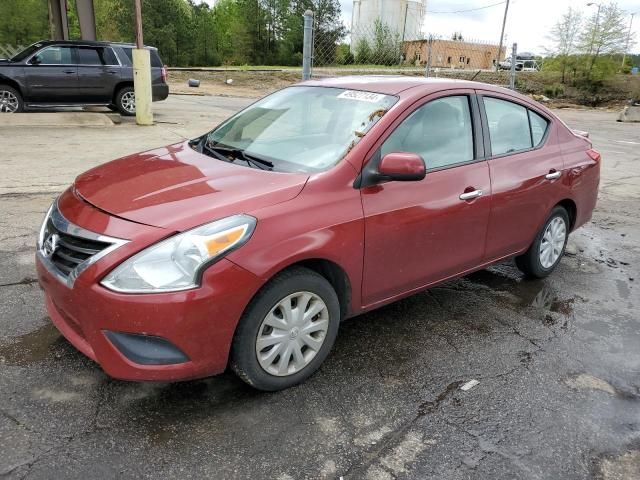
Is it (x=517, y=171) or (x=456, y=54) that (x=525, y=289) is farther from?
(x=456, y=54)

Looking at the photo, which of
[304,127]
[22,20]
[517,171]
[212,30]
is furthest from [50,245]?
[212,30]

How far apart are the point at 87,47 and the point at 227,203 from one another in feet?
40.8

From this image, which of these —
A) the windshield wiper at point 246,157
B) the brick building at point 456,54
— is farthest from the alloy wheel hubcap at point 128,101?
the brick building at point 456,54

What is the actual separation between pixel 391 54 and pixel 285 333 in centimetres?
2324

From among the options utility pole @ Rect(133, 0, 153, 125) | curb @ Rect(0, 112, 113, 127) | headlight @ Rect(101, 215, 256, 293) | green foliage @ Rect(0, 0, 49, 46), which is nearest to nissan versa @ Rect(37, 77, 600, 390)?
headlight @ Rect(101, 215, 256, 293)

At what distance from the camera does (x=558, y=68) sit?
122 feet

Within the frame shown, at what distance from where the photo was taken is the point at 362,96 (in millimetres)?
3580

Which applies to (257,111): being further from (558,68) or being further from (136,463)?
(558,68)

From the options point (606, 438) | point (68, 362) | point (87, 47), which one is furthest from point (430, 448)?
point (87, 47)

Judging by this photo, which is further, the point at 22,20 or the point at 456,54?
the point at 22,20

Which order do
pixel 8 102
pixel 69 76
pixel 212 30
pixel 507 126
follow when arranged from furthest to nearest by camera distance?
pixel 212 30, pixel 69 76, pixel 8 102, pixel 507 126

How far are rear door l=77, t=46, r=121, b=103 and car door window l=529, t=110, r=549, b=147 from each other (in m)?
11.6

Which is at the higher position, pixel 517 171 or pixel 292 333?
pixel 517 171

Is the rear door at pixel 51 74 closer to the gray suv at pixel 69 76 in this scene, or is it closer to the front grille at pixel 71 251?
the gray suv at pixel 69 76
